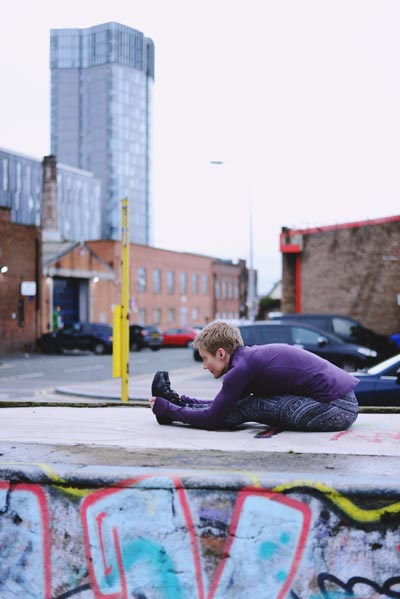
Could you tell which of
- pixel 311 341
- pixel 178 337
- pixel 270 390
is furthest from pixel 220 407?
pixel 178 337

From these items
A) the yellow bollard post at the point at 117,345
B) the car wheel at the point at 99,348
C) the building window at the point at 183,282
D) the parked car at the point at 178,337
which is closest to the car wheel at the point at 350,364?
the yellow bollard post at the point at 117,345

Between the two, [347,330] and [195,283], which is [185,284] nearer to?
[195,283]

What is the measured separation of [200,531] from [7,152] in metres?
104

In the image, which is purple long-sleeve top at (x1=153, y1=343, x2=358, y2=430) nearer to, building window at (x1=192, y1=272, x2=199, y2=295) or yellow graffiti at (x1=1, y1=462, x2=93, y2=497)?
yellow graffiti at (x1=1, y1=462, x2=93, y2=497)

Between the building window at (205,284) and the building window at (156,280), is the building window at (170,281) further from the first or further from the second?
the building window at (205,284)

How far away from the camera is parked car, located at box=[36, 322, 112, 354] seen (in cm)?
3841

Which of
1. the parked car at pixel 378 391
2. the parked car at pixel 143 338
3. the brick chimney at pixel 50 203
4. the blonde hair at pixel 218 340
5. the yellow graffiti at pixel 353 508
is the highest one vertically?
the brick chimney at pixel 50 203

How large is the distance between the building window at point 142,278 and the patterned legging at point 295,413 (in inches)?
2230

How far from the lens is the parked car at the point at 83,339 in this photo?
38406mm

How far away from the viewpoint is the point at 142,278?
6138 centimetres

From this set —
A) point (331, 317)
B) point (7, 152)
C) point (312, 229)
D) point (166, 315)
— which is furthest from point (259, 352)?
point (7, 152)

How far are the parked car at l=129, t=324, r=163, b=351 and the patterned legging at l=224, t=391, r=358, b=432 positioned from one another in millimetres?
37012

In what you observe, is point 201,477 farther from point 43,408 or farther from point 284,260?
point 284,260

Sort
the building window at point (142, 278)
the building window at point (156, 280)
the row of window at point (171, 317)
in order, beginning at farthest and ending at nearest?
the building window at point (156, 280), the row of window at point (171, 317), the building window at point (142, 278)
